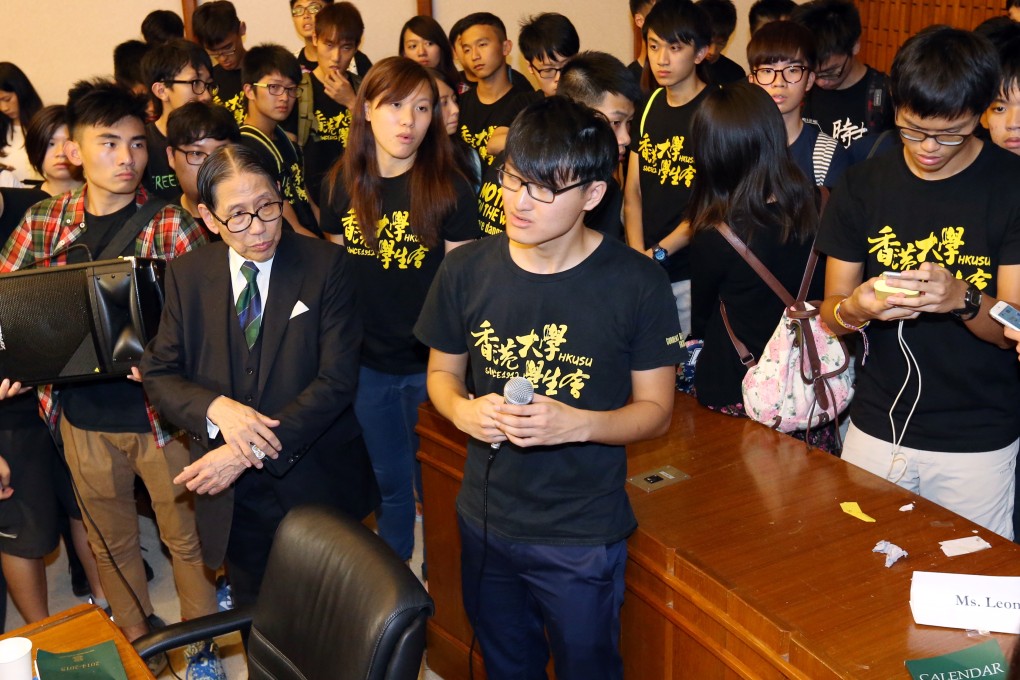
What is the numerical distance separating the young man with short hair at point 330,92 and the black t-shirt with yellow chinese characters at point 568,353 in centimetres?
282

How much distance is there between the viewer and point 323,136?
191 inches

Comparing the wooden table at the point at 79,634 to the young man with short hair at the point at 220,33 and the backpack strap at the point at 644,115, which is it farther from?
the young man with short hair at the point at 220,33

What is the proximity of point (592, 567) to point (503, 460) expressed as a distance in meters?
0.29

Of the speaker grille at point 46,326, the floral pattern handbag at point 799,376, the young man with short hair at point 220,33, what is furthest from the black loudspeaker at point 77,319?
the young man with short hair at point 220,33

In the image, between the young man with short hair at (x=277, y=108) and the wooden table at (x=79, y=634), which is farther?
the young man with short hair at (x=277, y=108)

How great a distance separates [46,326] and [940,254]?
2.26 meters

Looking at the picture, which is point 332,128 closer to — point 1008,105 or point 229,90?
point 229,90

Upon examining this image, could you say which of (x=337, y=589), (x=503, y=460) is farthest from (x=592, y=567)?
(x=337, y=589)

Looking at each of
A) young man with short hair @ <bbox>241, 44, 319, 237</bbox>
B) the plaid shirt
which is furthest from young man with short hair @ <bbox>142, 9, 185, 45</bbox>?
the plaid shirt

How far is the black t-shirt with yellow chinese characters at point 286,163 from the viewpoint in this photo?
A: 13.0 ft

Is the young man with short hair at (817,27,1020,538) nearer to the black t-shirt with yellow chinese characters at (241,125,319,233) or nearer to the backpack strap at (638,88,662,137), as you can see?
the backpack strap at (638,88,662,137)

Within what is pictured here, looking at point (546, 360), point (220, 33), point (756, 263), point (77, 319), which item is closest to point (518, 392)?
point (546, 360)

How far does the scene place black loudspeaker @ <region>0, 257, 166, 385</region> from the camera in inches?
106

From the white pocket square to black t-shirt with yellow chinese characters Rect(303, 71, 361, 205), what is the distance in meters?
2.31
